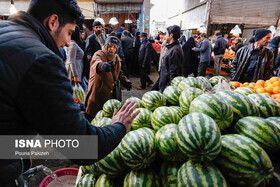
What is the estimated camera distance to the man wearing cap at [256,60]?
435 centimetres

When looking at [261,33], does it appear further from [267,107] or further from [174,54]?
[267,107]

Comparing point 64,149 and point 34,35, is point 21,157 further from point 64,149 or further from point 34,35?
point 34,35

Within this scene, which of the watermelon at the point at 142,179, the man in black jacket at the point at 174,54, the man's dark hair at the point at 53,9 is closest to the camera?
the man's dark hair at the point at 53,9

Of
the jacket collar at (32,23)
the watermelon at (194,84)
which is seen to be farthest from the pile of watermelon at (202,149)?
the jacket collar at (32,23)

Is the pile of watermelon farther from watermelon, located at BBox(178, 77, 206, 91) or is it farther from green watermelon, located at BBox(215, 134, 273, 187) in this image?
watermelon, located at BBox(178, 77, 206, 91)

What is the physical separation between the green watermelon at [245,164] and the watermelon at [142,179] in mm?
497

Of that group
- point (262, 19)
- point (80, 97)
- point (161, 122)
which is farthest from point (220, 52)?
point (161, 122)

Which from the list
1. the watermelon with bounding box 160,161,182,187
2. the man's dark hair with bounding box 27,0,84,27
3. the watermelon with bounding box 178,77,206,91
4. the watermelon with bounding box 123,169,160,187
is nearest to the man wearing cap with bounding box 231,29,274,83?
the watermelon with bounding box 178,77,206,91

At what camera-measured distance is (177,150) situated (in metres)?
1.25

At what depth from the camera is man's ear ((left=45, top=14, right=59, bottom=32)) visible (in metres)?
1.15

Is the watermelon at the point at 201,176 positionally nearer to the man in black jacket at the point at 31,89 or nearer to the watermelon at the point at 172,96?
the man in black jacket at the point at 31,89

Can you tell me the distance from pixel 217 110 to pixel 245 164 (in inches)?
16.0

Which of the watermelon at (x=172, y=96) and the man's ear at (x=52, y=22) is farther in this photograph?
the watermelon at (x=172, y=96)

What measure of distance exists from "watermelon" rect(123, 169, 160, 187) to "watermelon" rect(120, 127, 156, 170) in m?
0.05
